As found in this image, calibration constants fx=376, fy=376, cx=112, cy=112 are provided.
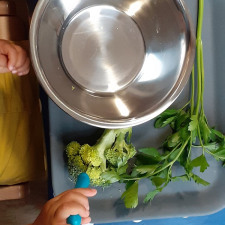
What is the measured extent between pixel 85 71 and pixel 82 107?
0.30 ft

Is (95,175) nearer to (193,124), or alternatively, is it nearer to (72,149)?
(72,149)

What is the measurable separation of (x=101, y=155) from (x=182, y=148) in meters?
0.16

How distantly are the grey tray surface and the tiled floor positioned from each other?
40 cm

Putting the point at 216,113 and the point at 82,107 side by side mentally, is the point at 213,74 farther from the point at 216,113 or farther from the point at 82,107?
the point at 82,107

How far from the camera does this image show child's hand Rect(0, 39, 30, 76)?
→ 734mm

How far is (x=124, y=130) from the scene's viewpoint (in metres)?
0.74

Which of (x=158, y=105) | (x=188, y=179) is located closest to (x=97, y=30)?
(x=158, y=105)

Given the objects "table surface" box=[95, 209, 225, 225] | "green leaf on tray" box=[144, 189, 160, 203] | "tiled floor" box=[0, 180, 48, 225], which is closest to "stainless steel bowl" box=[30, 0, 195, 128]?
"green leaf on tray" box=[144, 189, 160, 203]

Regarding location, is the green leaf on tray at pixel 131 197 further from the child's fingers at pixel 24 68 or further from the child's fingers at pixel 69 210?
the child's fingers at pixel 24 68

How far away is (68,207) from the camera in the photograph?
62 cm

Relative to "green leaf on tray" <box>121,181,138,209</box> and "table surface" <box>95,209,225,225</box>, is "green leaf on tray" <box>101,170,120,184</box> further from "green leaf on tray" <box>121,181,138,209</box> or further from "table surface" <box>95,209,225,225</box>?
"table surface" <box>95,209,225,225</box>

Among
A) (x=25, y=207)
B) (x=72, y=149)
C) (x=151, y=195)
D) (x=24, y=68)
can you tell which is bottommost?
(x=25, y=207)

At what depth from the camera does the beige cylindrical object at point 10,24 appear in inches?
33.4

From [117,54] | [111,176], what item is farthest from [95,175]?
[117,54]
